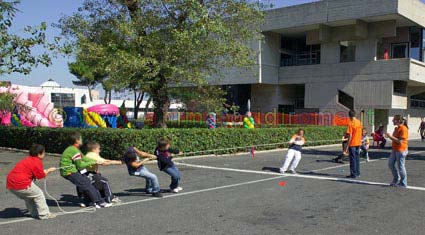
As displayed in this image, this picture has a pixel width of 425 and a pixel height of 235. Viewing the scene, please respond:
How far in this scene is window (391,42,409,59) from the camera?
3616 cm

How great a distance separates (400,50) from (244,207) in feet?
110

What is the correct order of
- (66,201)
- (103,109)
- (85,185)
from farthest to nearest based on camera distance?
1. (103,109)
2. (66,201)
3. (85,185)

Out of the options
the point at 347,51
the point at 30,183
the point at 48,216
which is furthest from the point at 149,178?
the point at 347,51

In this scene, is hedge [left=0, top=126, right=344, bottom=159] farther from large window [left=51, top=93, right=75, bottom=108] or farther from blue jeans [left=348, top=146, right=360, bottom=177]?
large window [left=51, top=93, right=75, bottom=108]

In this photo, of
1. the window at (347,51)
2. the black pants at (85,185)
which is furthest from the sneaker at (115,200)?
the window at (347,51)

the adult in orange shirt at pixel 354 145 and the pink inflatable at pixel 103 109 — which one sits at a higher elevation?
the pink inflatable at pixel 103 109

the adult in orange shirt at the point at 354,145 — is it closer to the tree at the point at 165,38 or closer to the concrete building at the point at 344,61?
the tree at the point at 165,38

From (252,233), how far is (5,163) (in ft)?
35.8

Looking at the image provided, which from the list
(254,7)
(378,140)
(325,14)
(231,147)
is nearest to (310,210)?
(231,147)

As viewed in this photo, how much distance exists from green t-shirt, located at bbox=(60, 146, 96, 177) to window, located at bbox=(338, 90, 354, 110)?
104 ft

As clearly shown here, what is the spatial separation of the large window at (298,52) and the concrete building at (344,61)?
91mm

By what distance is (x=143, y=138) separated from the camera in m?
14.5

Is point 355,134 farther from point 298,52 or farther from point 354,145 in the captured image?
point 298,52

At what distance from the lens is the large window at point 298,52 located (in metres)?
39.5
